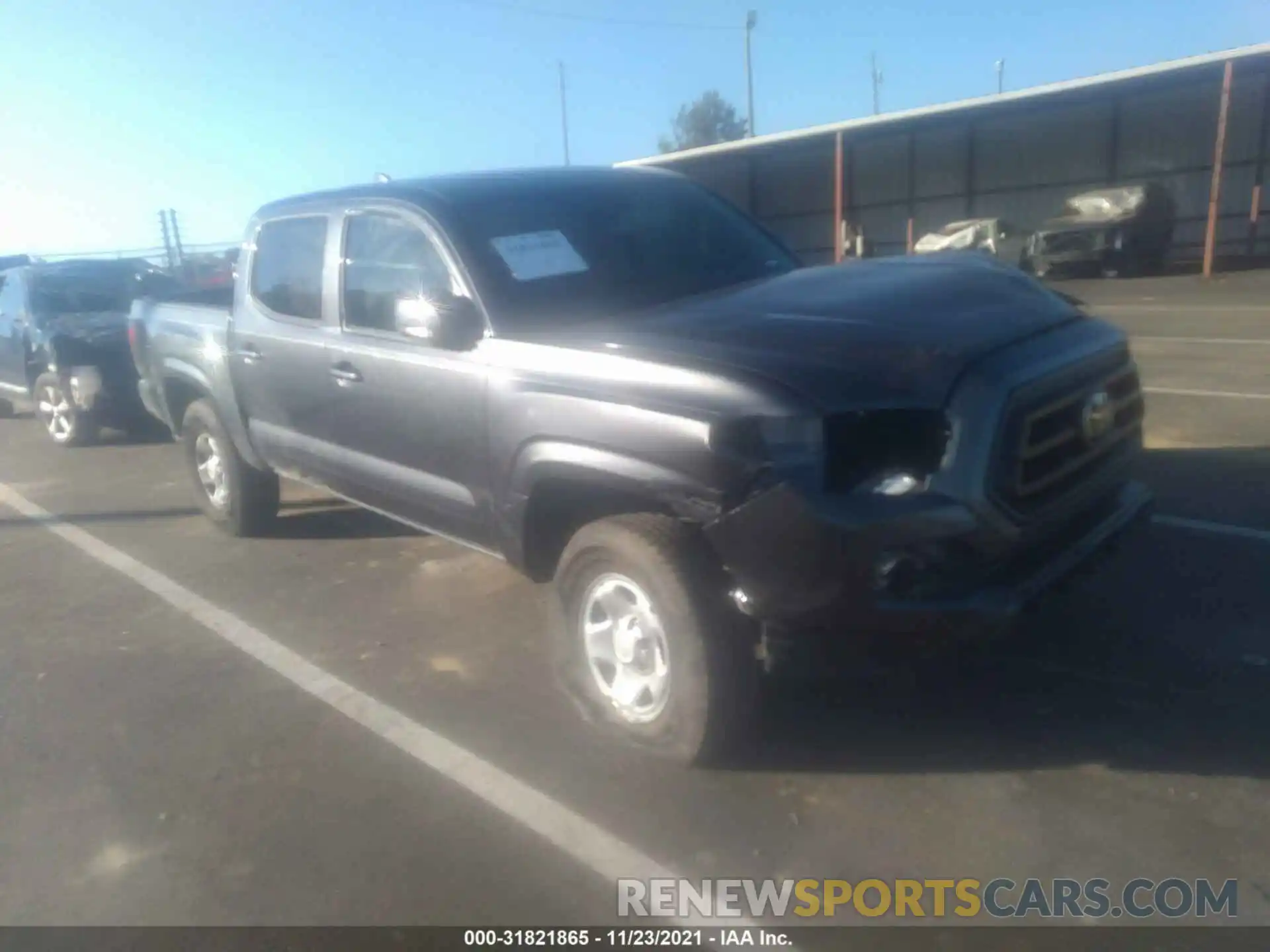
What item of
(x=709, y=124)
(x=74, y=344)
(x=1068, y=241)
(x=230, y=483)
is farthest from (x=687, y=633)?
(x=709, y=124)

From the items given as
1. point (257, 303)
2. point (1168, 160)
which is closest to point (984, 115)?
point (1168, 160)

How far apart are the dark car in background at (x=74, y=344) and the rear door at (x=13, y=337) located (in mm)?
12

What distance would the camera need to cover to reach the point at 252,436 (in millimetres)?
5805

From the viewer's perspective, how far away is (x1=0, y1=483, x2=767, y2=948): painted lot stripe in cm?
306

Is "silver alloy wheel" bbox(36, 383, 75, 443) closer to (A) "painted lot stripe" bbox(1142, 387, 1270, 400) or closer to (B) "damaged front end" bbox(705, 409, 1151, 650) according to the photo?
(B) "damaged front end" bbox(705, 409, 1151, 650)

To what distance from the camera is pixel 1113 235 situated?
24.0 m

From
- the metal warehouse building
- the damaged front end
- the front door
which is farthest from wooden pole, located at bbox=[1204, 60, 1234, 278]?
the damaged front end

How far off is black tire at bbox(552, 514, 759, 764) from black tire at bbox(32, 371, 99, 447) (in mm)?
7974

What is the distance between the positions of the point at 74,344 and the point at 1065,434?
29.8ft

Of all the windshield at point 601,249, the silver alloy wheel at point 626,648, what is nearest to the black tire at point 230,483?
the windshield at point 601,249

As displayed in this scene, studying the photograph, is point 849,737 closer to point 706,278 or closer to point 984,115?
point 706,278

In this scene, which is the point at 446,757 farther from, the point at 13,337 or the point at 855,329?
the point at 13,337

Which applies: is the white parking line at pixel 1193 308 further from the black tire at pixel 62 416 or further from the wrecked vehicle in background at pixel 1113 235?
the black tire at pixel 62 416

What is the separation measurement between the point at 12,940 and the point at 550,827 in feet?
4.89
